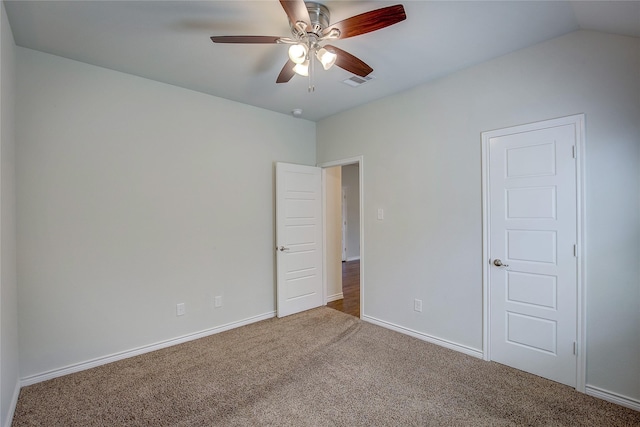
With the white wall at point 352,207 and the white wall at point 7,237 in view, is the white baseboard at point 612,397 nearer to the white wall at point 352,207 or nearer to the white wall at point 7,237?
the white wall at point 7,237

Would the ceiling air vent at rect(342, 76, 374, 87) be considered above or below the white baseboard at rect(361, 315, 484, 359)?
above

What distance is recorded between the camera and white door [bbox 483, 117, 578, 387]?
229cm

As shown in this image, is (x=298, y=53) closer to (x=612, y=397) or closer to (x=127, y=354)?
(x=127, y=354)

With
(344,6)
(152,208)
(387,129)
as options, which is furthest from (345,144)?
(152,208)

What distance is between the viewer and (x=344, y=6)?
6.31ft

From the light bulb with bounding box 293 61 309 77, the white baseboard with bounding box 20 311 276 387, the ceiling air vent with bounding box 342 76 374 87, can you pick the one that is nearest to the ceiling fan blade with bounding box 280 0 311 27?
the light bulb with bounding box 293 61 309 77

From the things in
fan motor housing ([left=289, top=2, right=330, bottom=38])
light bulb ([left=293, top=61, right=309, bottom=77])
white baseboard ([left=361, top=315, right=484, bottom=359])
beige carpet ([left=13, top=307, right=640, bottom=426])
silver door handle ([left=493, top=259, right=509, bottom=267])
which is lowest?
beige carpet ([left=13, top=307, right=640, bottom=426])

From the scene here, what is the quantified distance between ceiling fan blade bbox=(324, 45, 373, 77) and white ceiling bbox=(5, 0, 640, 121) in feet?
0.78

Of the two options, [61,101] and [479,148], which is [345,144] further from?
[61,101]

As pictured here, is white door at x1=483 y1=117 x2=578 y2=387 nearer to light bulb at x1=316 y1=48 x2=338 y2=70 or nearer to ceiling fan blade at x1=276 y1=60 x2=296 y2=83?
light bulb at x1=316 y1=48 x2=338 y2=70

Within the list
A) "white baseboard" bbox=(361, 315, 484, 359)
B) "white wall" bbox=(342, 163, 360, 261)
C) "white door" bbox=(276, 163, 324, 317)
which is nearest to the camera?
"white baseboard" bbox=(361, 315, 484, 359)

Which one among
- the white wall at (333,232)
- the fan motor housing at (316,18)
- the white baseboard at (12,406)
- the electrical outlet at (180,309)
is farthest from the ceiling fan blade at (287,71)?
the white baseboard at (12,406)

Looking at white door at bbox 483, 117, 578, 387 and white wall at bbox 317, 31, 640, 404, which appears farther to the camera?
white door at bbox 483, 117, 578, 387

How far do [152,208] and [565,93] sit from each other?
3717 millimetres
